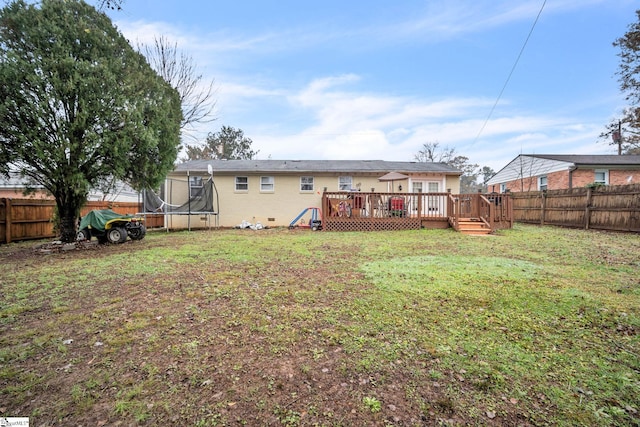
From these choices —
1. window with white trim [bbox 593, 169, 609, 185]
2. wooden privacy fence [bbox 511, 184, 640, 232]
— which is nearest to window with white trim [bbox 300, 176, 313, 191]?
wooden privacy fence [bbox 511, 184, 640, 232]

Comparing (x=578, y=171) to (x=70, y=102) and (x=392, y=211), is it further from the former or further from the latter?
(x=70, y=102)

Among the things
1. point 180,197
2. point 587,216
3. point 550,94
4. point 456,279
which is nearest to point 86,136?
point 180,197

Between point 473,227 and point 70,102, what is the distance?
12692mm

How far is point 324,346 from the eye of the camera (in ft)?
7.77

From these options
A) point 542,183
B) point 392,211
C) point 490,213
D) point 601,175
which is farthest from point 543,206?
point 392,211

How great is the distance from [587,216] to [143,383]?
1405cm

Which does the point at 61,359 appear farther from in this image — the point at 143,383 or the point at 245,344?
the point at 245,344

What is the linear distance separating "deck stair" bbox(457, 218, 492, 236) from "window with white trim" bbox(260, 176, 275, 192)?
8604 millimetres

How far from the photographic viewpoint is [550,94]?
14.1m

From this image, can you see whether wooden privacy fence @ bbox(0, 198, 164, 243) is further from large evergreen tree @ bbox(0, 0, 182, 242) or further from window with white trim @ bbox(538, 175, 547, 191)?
window with white trim @ bbox(538, 175, 547, 191)

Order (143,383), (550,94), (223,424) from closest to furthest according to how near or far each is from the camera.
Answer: (223,424) < (143,383) < (550,94)

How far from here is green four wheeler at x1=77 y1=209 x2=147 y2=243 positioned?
8000mm

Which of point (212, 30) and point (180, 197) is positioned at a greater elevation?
point (212, 30)

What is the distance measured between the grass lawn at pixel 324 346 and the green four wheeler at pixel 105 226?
11.2ft
